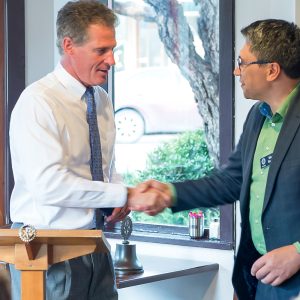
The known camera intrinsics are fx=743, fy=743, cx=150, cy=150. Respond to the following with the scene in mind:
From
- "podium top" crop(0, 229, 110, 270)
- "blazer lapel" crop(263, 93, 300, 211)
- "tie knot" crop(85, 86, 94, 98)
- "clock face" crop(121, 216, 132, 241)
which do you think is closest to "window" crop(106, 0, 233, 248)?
"clock face" crop(121, 216, 132, 241)

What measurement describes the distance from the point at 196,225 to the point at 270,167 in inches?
76.0

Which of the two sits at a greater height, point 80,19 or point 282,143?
point 80,19

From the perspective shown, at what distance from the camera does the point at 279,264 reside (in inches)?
93.2

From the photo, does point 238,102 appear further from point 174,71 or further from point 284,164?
point 284,164

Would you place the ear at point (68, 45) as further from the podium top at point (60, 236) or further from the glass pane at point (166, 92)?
the glass pane at point (166, 92)

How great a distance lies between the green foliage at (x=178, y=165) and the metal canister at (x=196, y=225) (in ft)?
0.27

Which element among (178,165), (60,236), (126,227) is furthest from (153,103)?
(60,236)

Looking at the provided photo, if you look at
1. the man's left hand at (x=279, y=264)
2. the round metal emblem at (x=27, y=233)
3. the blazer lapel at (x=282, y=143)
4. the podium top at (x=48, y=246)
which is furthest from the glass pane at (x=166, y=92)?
the round metal emblem at (x=27, y=233)

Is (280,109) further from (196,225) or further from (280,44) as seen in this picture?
(196,225)

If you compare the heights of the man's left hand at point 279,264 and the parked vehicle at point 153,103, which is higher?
→ the parked vehicle at point 153,103

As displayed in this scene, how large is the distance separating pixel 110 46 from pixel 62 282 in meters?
0.92

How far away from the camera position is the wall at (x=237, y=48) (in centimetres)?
397

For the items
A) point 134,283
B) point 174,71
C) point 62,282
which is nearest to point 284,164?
point 62,282

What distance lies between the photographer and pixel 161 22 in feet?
15.1
